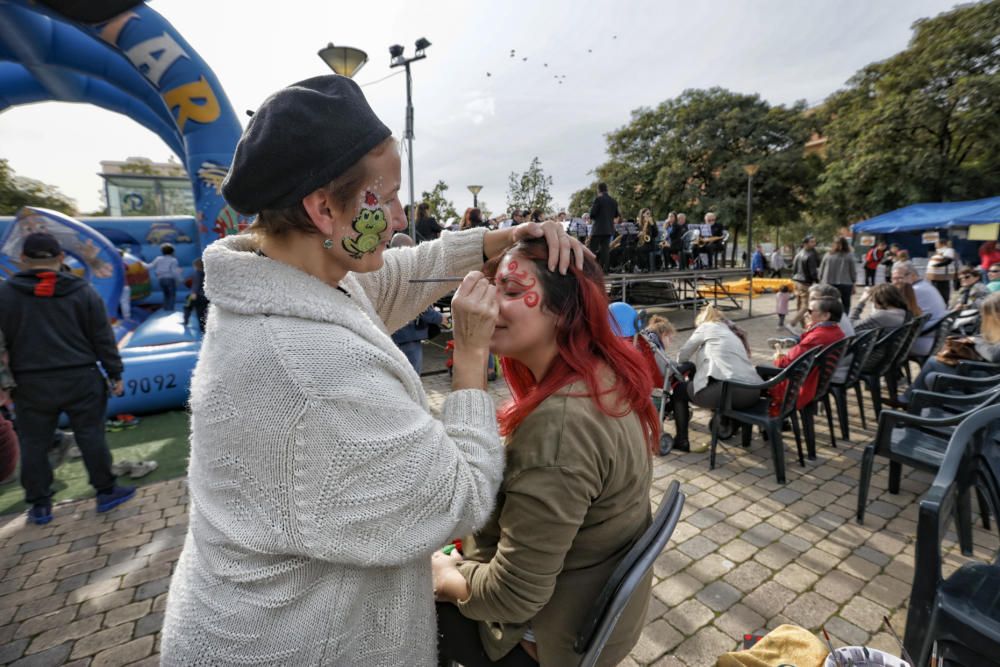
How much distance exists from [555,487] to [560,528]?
108 mm

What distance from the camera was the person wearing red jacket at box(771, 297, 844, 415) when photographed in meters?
4.25

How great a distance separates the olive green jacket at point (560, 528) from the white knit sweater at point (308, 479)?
21 centimetres

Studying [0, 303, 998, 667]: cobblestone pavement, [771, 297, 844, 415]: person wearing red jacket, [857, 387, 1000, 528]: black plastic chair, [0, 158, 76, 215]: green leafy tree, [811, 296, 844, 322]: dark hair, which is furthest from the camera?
[0, 158, 76, 215]: green leafy tree

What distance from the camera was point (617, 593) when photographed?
3.97ft

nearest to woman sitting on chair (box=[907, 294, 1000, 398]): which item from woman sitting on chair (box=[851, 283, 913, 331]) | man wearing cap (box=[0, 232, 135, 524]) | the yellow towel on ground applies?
woman sitting on chair (box=[851, 283, 913, 331])

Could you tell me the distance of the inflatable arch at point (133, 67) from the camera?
5.92 meters

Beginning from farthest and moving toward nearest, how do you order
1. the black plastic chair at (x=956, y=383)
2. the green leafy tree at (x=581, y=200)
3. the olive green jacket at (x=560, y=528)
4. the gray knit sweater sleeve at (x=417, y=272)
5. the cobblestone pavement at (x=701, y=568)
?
the green leafy tree at (x=581, y=200) → the black plastic chair at (x=956, y=383) → the cobblestone pavement at (x=701, y=568) → the gray knit sweater sleeve at (x=417, y=272) → the olive green jacket at (x=560, y=528)

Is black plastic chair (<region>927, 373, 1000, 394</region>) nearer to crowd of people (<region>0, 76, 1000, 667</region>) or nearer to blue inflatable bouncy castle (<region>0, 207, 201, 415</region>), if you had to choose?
crowd of people (<region>0, 76, 1000, 667</region>)

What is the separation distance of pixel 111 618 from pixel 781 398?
16.5 ft

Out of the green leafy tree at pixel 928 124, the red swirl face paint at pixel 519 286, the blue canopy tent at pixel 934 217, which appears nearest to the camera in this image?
the red swirl face paint at pixel 519 286

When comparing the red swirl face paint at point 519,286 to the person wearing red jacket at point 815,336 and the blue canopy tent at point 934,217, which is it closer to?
the person wearing red jacket at point 815,336

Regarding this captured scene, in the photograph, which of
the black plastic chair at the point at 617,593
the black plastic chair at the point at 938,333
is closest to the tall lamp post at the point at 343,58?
the black plastic chair at the point at 617,593

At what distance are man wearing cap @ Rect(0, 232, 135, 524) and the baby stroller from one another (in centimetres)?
437

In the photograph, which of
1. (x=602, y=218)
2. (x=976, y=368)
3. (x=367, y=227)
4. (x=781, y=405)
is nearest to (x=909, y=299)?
(x=976, y=368)
